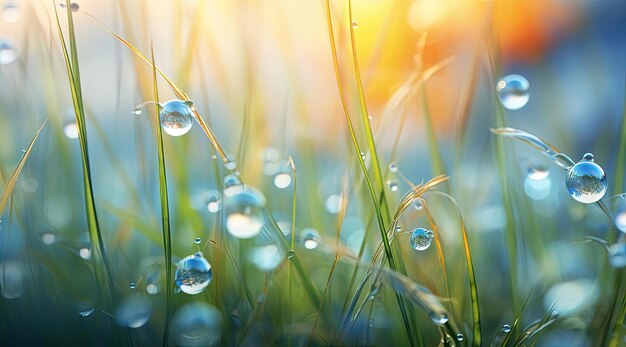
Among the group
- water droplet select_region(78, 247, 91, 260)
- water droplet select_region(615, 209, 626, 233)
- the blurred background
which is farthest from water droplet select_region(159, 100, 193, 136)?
water droplet select_region(615, 209, 626, 233)

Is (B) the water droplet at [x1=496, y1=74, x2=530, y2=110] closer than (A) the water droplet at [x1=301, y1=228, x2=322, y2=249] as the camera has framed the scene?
No

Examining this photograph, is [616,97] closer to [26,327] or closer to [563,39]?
[563,39]

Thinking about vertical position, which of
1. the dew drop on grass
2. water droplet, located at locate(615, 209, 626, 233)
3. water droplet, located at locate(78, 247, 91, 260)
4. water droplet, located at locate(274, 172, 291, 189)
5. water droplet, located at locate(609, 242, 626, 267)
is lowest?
water droplet, located at locate(78, 247, 91, 260)

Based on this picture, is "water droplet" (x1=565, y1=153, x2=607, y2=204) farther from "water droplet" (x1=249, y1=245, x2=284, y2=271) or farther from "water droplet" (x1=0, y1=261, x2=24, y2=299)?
"water droplet" (x1=0, y1=261, x2=24, y2=299)

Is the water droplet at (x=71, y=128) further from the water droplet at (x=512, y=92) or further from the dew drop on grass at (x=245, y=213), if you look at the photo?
the water droplet at (x=512, y=92)

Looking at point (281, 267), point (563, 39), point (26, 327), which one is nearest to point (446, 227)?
point (281, 267)

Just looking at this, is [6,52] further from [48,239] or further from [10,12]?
[48,239]

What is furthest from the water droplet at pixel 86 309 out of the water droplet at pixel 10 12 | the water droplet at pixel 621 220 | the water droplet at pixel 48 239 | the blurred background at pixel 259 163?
the water droplet at pixel 621 220
